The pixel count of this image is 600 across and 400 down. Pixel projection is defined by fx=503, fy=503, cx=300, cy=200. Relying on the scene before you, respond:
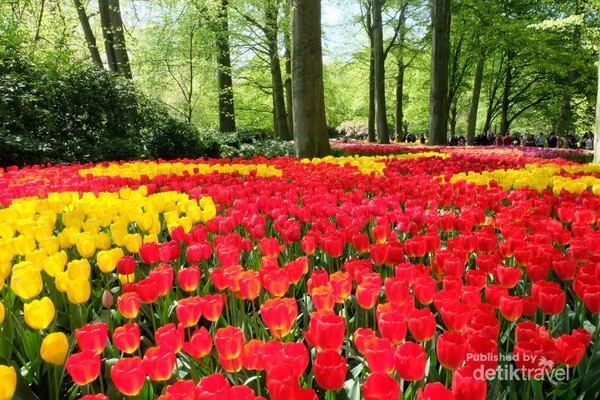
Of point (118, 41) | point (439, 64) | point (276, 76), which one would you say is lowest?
point (439, 64)

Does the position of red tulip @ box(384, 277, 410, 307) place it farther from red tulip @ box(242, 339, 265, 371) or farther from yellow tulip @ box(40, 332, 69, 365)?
yellow tulip @ box(40, 332, 69, 365)

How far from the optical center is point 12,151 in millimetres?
9586

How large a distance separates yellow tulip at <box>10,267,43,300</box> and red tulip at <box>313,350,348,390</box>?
3.78 feet

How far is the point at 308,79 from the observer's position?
893 cm

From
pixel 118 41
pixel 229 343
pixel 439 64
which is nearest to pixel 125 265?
pixel 229 343

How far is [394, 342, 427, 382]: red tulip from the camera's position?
107 cm

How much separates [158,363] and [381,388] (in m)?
0.53

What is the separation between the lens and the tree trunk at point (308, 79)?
8.83 meters

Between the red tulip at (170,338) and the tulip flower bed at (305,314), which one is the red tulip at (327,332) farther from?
the red tulip at (170,338)

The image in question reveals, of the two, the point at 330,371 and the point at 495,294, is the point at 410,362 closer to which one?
the point at 330,371

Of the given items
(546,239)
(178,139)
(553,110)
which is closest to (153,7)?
(178,139)

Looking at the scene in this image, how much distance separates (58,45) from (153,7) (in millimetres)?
7343

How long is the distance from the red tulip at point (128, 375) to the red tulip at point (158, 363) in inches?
0.9

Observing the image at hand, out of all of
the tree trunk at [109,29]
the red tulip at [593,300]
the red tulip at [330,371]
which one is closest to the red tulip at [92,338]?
the red tulip at [330,371]
